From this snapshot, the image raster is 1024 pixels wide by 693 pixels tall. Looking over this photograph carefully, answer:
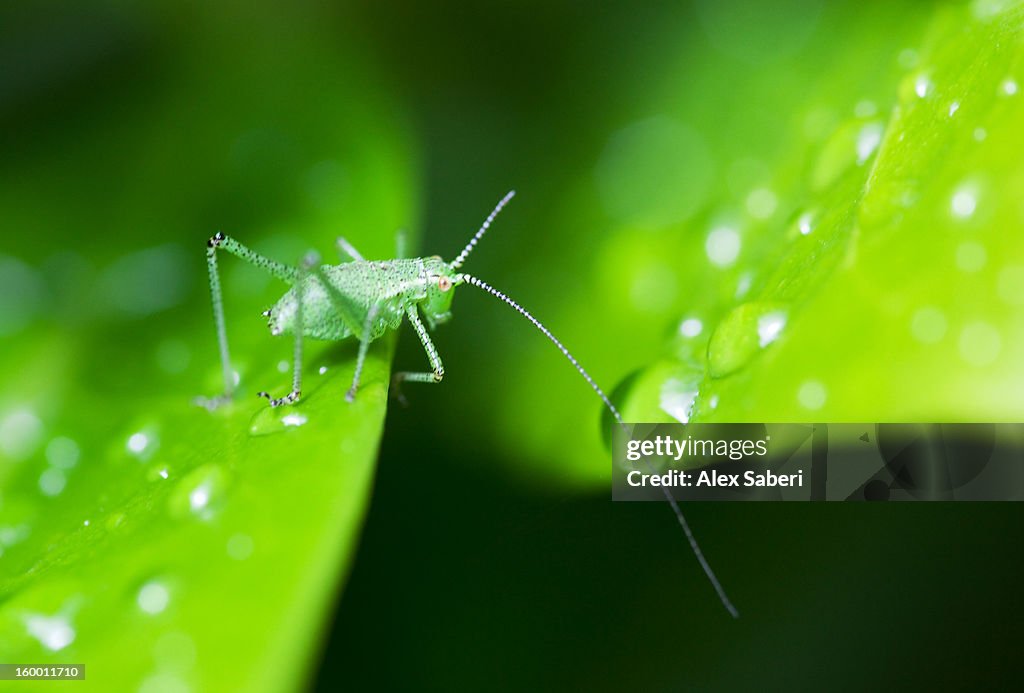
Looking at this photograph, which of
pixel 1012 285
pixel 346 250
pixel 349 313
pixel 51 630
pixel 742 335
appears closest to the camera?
pixel 1012 285

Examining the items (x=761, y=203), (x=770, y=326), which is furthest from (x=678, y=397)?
(x=761, y=203)

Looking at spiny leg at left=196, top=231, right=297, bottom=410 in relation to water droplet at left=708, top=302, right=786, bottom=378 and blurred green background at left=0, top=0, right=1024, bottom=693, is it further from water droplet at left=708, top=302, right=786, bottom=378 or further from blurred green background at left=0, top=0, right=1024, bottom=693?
water droplet at left=708, top=302, right=786, bottom=378

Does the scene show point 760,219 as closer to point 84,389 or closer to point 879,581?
point 879,581

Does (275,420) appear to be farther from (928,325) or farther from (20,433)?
(928,325)

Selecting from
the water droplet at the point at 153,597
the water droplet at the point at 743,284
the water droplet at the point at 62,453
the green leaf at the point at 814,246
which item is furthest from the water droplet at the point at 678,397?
the water droplet at the point at 62,453

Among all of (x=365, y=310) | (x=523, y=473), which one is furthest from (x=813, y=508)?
(x=365, y=310)

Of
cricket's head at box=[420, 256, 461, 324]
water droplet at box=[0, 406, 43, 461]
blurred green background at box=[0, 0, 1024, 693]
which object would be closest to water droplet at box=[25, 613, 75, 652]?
blurred green background at box=[0, 0, 1024, 693]
